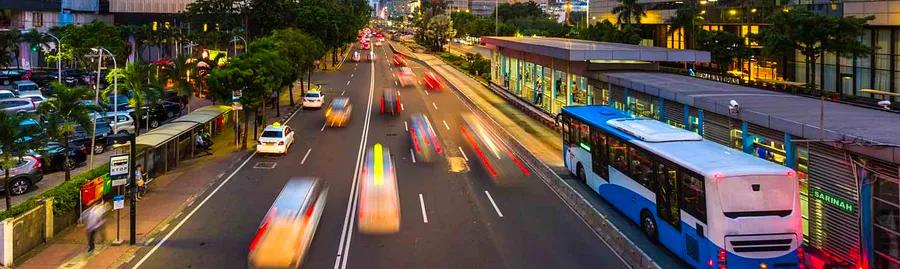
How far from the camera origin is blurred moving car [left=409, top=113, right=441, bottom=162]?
3322cm

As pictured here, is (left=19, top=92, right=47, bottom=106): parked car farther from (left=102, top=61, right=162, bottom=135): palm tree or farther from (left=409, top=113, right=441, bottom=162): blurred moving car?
(left=409, top=113, right=441, bottom=162): blurred moving car

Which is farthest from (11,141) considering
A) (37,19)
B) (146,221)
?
(37,19)

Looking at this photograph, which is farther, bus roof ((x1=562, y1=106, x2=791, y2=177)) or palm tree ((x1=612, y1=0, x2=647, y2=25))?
palm tree ((x1=612, y1=0, x2=647, y2=25))

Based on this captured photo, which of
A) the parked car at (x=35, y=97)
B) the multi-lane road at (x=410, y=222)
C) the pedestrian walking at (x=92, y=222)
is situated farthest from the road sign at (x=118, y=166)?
the parked car at (x=35, y=97)

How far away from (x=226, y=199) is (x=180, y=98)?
31446mm

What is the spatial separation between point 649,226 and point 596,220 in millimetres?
2051

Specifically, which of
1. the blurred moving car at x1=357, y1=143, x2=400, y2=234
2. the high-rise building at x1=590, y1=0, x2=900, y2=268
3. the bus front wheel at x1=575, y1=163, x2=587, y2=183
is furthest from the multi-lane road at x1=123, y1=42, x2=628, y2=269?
the high-rise building at x1=590, y1=0, x2=900, y2=268

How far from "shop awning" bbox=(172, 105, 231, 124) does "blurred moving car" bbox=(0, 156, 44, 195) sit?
8086 millimetres

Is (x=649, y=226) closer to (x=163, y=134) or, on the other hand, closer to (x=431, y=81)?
(x=163, y=134)

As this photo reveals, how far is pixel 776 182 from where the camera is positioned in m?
14.4

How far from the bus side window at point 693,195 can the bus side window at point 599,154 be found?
5893 millimetres

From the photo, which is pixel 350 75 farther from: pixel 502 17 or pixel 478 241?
pixel 502 17

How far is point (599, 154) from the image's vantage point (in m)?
22.8

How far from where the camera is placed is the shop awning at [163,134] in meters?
26.7
